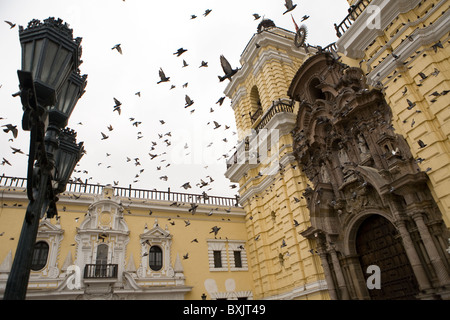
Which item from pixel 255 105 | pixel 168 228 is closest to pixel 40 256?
pixel 168 228

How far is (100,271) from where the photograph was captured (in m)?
13.3

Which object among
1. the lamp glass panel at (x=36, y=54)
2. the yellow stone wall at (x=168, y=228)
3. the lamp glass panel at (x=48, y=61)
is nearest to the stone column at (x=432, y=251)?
the lamp glass panel at (x=48, y=61)

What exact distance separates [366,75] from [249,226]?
389 inches

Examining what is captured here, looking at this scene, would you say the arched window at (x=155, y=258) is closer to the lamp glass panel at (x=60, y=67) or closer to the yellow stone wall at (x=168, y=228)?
the yellow stone wall at (x=168, y=228)

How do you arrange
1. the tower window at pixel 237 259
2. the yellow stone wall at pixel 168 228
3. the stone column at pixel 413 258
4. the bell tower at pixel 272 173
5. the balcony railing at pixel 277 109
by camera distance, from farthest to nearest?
1. the tower window at pixel 237 259
2. the balcony railing at pixel 277 109
3. the yellow stone wall at pixel 168 228
4. the bell tower at pixel 272 173
5. the stone column at pixel 413 258

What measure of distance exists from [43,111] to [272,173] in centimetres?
1200

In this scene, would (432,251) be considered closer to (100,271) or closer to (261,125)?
(261,125)

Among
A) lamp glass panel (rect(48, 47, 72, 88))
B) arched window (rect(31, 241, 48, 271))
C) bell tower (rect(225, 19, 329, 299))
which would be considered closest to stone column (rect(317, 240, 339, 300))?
bell tower (rect(225, 19, 329, 299))

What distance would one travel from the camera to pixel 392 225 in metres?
9.28

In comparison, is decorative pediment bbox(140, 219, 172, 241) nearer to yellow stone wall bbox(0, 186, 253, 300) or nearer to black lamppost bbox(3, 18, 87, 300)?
yellow stone wall bbox(0, 186, 253, 300)

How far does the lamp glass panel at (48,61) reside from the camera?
118 inches

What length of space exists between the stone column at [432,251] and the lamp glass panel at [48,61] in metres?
8.63

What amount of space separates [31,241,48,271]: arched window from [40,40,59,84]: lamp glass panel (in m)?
12.1

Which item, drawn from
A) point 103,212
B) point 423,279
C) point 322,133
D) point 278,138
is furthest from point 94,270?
point 423,279
